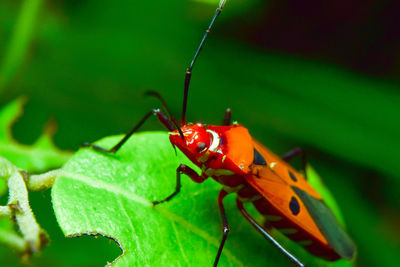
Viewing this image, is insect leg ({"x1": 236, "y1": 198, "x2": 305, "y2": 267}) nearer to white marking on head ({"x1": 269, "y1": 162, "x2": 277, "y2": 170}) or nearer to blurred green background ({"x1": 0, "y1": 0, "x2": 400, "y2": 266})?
white marking on head ({"x1": 269, "y1": 162, "x2": 277, "y2": 170})

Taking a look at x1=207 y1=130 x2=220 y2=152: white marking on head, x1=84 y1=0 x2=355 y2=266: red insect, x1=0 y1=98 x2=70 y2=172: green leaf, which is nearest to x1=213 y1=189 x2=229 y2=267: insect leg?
x1=84 y1=0 x2=355 y2=266: red insect

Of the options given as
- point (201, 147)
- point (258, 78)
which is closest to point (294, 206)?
point (201, 147)

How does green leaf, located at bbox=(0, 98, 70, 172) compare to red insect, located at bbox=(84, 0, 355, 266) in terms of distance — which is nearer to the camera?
red insect, located at bbox=(84, 0, 355, 266)

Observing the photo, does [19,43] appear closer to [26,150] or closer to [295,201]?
[26,150]

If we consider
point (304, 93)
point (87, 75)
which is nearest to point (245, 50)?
point (304, 93)

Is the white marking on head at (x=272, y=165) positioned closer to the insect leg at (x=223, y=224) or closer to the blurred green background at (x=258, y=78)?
the insect leg at (x=223, y=224)

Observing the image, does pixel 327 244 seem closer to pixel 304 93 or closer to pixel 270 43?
pixel 304 93

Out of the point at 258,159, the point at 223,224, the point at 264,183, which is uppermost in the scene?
the point at 258,159
